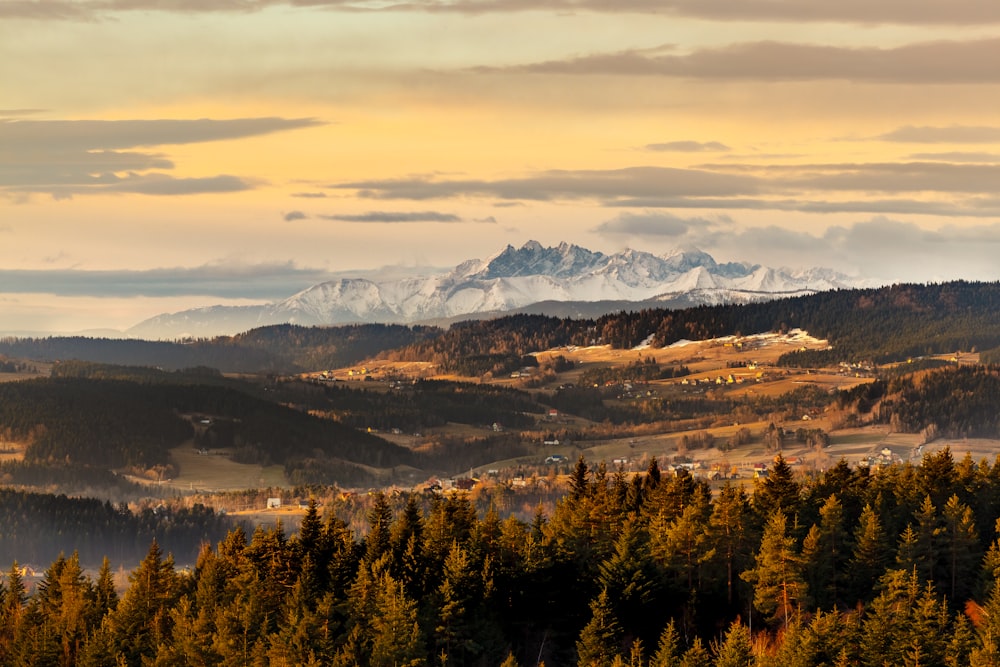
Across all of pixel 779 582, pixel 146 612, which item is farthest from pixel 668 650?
pixel 146 612

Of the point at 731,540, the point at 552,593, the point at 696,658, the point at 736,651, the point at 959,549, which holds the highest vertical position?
the point at 731,540

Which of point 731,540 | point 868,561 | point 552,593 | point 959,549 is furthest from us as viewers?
point 959,549

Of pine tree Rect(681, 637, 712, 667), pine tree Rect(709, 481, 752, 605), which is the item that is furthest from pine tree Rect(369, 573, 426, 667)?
pine tree Rect(709, 481, 752, 605)

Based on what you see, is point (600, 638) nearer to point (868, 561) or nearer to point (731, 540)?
point (731, 540)

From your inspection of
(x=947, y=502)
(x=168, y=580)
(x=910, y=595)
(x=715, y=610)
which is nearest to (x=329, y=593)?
(x=168, y=580)

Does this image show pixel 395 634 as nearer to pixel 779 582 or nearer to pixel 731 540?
pixel 779 582

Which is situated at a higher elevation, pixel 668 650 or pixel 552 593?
pixel 552 593

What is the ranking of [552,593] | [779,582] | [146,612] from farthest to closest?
[146,612]
[552,593]
[779,582]

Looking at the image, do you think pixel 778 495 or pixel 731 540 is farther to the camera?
pixel 778 495

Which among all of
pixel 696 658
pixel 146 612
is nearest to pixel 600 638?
pixel 696 658

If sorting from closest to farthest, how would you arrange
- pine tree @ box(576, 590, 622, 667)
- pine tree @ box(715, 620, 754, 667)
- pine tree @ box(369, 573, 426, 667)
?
pine tree @ box(715, 620, 754, 667), pine tree @ box(369, 573, 426, 667), pine tree @ box(576, 590, 622, 667)

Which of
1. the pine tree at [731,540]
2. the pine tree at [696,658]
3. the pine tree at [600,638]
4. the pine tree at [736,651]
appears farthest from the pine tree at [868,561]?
the pine tree at [600,638]

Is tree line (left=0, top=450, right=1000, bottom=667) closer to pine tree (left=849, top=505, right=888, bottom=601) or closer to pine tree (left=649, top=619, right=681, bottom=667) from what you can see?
pine tree (left=849, top=505, right=888, bottom=601)

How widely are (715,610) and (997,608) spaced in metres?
30.7
